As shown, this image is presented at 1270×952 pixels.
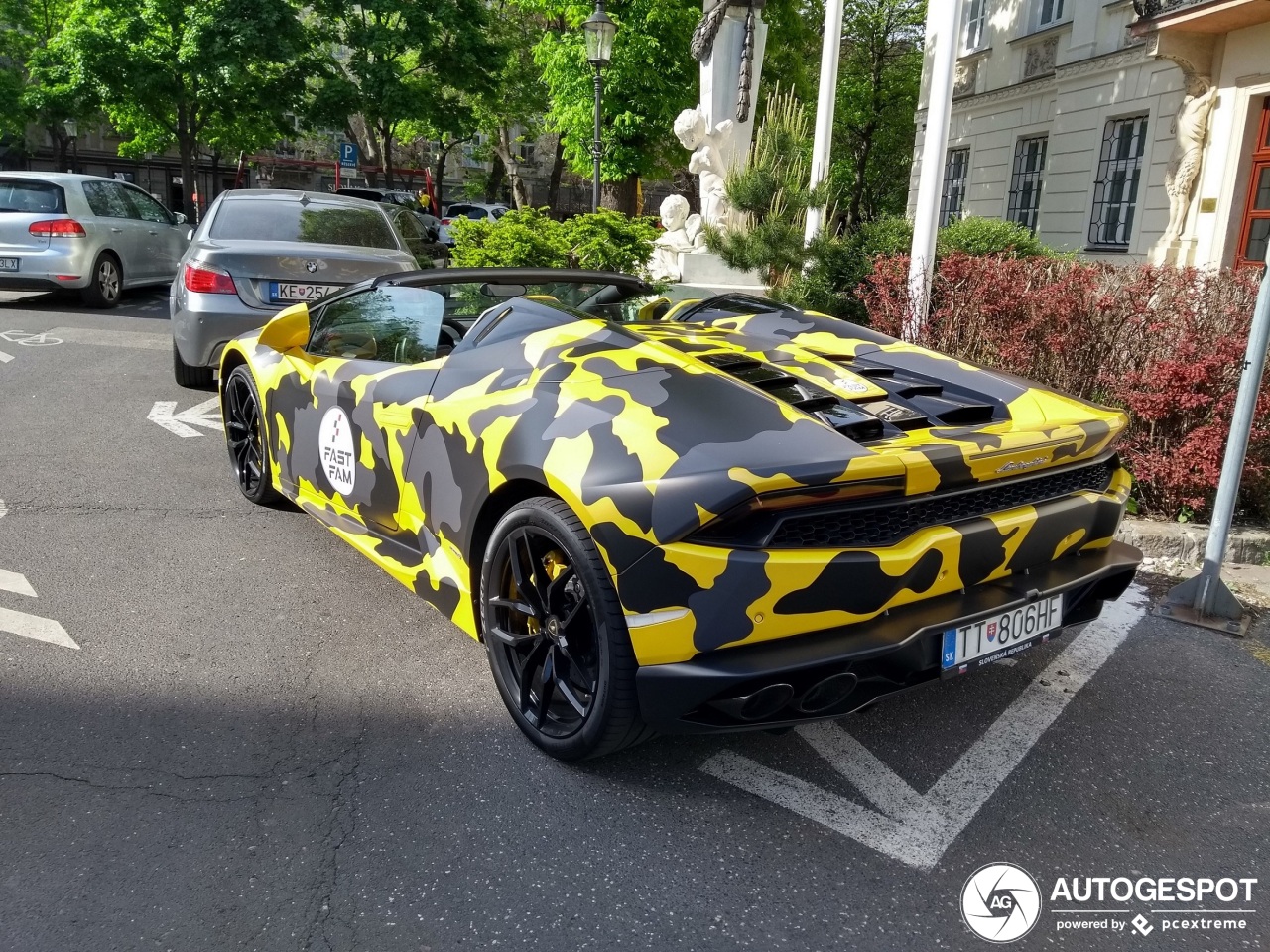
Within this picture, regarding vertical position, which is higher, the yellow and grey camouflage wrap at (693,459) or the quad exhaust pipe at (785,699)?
the yellow and grey camouflage wrap at (693,459)

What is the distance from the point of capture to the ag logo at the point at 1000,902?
2260 mm

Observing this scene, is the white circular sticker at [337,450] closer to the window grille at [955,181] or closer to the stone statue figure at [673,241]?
the stone statue figure at [673,241]

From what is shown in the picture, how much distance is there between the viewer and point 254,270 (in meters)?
7.01

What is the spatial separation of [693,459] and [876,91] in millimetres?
34060

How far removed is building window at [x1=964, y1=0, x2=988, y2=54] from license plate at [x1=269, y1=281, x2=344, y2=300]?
17.4m

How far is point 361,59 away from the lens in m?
22.5

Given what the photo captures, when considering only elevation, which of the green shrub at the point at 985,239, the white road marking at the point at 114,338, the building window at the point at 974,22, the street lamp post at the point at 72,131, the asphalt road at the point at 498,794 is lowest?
the asphalt road at the point at 498,794

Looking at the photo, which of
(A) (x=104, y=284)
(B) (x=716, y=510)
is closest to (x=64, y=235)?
(A) (x=104, y=284)

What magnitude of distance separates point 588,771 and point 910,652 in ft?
3.18

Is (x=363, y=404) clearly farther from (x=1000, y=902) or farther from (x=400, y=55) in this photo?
(x=400, y=55)

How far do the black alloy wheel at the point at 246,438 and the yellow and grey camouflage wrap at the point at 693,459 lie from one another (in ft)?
3.95

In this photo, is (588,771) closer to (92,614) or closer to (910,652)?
(910,652)

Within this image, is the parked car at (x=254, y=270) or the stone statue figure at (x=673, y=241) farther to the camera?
the stone statue figure at (x=673, y=241)

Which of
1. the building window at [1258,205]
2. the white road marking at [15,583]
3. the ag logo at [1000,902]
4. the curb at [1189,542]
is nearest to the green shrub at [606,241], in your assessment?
the curb at [1189,542]
